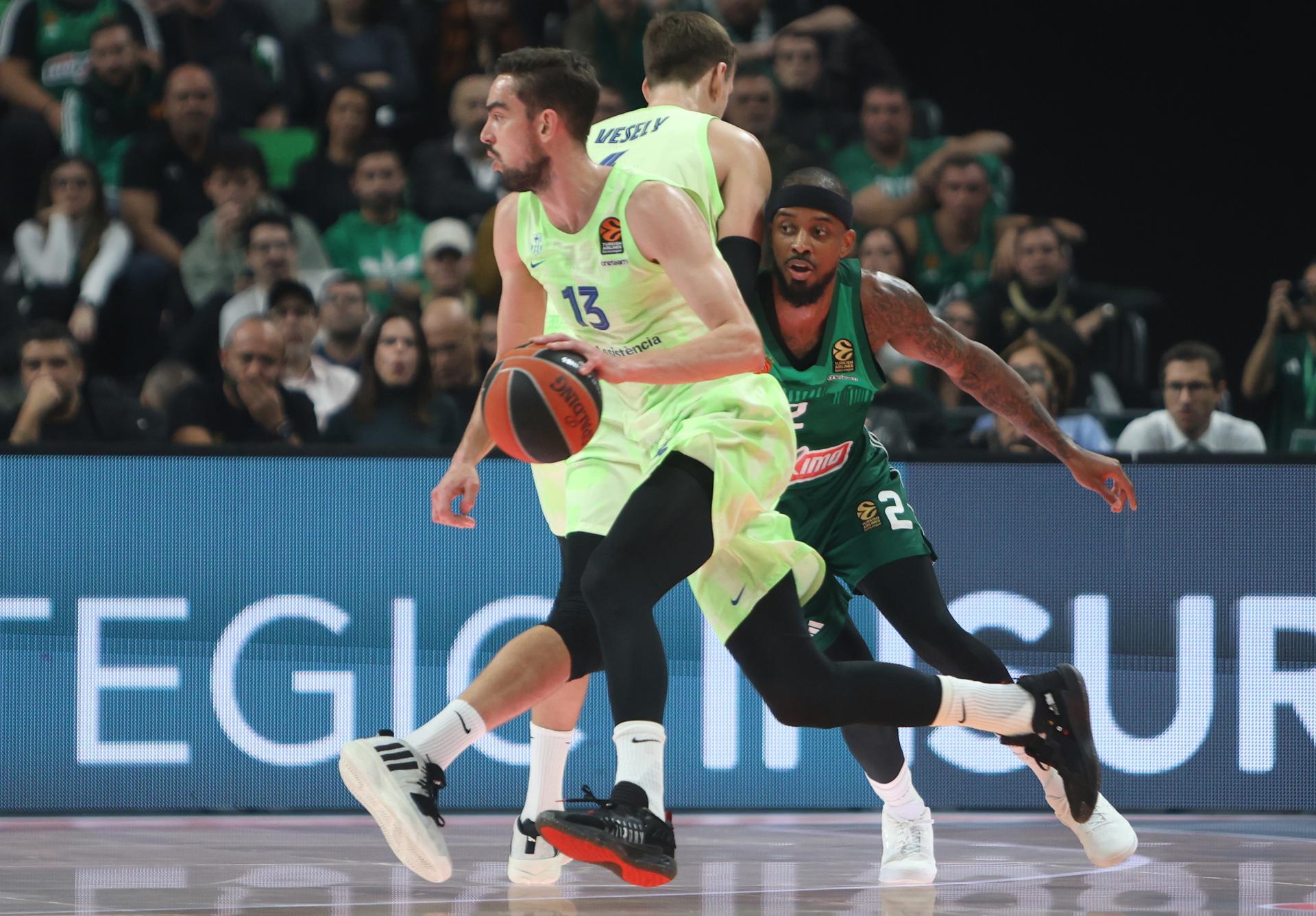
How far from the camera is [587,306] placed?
4703mm

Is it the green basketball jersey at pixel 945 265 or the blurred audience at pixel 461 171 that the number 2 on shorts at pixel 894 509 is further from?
the blurred audience at pixel 461 171

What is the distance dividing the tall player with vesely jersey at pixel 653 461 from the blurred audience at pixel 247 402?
337cm

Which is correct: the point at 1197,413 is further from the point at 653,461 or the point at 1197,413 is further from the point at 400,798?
the point at 400,798

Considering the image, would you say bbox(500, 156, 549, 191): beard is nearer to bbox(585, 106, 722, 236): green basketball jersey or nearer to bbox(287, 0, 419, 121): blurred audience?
bbox(585, 106, 722, 236): green basketball jersey

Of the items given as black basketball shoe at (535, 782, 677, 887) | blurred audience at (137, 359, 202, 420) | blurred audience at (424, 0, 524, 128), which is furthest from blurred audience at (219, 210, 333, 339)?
black basketball shoe at (535, 782, 677, 887)

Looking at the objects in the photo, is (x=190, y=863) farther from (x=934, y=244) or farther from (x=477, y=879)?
(x=934, y=244)

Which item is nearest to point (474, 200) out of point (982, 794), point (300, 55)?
point (300, 55)

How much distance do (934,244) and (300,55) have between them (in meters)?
3.91

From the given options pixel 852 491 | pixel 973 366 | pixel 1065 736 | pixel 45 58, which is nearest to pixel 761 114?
pixel 45 58

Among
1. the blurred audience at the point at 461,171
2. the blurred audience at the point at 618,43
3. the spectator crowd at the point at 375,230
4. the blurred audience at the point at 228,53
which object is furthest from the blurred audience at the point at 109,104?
the blurred audience at the point at 618,43

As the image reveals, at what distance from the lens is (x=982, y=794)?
7230 millimetres

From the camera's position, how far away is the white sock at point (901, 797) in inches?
216

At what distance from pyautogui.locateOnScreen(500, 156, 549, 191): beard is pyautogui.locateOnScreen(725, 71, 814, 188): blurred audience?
583 cm

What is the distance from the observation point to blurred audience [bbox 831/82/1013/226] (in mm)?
10586
